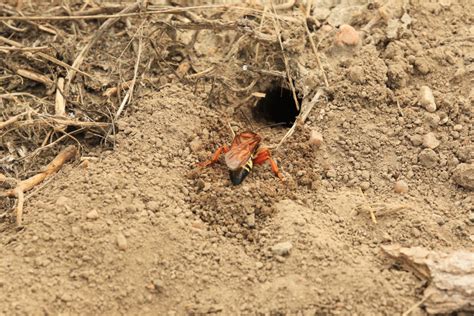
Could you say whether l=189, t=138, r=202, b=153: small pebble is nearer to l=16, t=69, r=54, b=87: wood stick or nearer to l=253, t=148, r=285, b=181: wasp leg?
l=253, t=148, r=285, b=181: wasp leg

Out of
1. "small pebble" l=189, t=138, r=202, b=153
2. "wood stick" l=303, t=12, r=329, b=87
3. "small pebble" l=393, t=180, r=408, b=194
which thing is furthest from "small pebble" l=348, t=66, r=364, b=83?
"small pebble" l=189, t=138, r=202, b=153

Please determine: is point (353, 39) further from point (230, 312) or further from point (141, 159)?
point (230, 312)

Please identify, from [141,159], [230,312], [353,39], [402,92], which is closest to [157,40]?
[141,159]

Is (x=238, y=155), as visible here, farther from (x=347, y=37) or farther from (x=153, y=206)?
(x=347, y=37)

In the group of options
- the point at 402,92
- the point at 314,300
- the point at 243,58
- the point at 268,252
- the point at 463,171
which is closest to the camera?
the point at 314,300

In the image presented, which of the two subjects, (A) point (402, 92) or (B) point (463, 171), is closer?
(B) point (463, 171)

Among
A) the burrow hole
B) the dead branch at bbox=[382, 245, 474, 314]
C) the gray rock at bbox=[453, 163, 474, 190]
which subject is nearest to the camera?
the dead branch at bbox=[382, 245, 474, 314]
